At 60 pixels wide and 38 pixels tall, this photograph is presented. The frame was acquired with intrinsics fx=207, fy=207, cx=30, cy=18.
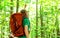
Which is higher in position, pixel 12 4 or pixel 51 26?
pixel 12 4

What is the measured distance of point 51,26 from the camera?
1095 cm

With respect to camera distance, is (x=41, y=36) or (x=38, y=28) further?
(x=41, y=36)

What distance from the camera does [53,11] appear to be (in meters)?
10.1

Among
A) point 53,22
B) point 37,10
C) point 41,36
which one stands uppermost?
point 37,10

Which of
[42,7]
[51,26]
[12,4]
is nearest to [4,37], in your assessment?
[12,4]

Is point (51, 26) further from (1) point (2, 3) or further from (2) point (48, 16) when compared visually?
(1) point (2, 3)

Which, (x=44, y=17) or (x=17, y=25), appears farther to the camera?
(x=44, y=17)

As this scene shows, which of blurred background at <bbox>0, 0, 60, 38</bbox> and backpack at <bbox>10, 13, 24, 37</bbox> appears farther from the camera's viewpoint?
blurred background at <bbox>0, 0, 60, 38</bbox>

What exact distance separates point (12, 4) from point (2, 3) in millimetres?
603

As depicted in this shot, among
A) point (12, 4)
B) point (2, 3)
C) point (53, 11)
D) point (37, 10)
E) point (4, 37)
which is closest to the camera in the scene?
point (2, 3)

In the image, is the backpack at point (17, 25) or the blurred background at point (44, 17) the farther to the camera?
the blurred background at point (44, 17)

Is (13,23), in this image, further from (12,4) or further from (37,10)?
(37,10)

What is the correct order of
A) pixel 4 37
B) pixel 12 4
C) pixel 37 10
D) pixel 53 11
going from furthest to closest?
pixel 37 10 < pixel 53 11 < pixel 4 37 < pixel 12 4

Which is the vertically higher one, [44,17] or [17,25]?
[17,25]
